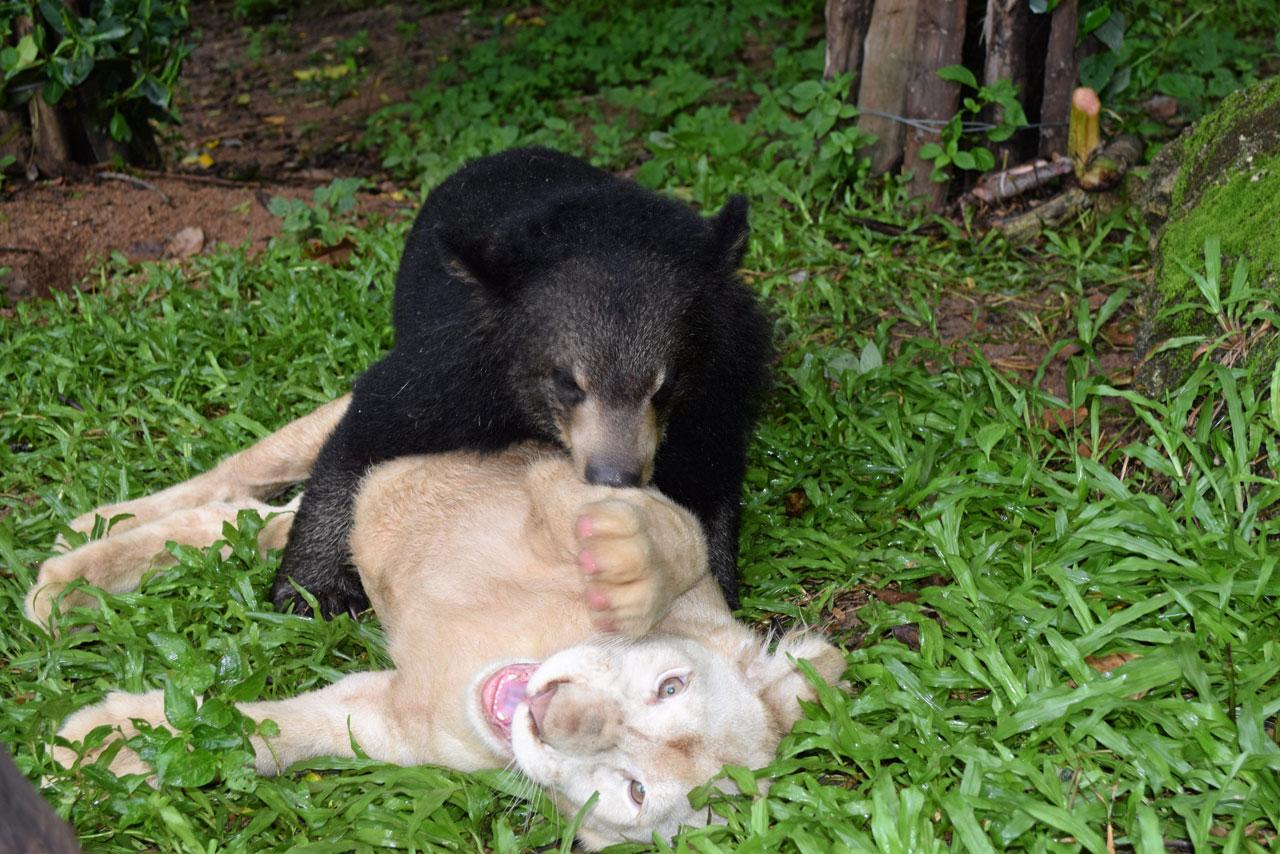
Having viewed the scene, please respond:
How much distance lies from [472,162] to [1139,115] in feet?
11.4

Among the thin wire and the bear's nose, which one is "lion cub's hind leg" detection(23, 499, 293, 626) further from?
the thin wire

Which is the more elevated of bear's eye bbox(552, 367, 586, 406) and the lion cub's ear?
bear's eye bbox(552, 367, 586, 406)

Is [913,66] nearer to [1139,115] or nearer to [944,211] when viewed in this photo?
[944,211]

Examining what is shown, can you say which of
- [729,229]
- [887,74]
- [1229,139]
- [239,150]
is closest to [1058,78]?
[887,74]

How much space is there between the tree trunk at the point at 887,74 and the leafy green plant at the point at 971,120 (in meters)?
0.23

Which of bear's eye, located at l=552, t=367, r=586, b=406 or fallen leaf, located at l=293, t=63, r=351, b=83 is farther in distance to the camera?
fallen leaf, located at l=293, t=63, r=351, b=83

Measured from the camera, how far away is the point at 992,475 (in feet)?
11.8

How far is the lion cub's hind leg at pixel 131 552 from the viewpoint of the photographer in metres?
3.44

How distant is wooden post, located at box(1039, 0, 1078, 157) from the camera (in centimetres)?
538

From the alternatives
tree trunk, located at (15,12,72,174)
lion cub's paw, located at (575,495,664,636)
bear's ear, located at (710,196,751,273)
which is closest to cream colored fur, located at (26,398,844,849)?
lion cub's paw, located at (575,495,664,636)

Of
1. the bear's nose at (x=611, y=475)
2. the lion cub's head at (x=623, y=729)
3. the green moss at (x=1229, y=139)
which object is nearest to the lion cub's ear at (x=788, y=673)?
the lion cub's head at (x=623, y=729)

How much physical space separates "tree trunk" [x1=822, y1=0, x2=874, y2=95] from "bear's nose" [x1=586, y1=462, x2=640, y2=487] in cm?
329

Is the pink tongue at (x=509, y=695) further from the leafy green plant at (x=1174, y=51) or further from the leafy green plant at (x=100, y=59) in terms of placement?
the leafy green plant at (x=100, y=59)

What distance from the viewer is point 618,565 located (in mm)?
2498
